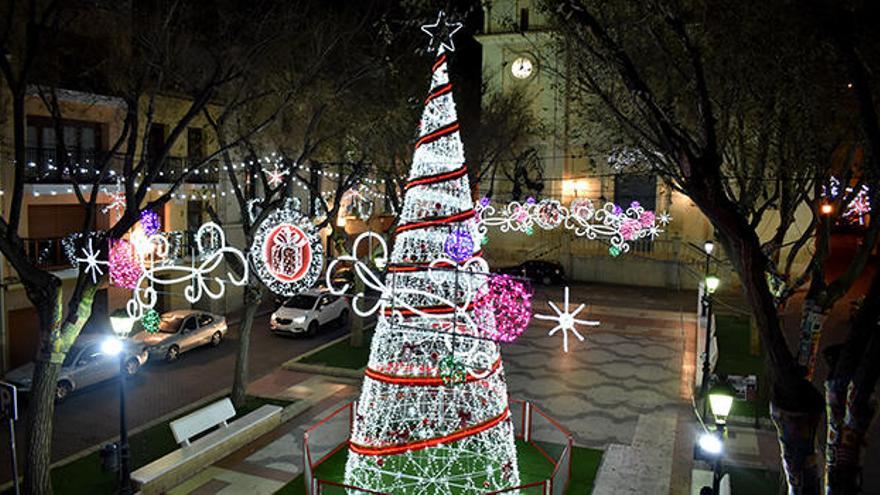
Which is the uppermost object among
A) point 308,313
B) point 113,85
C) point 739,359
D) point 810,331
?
point 113,85

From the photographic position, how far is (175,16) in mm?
13422

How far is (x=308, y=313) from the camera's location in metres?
25.4

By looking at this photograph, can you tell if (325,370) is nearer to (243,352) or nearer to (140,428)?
(243,352)

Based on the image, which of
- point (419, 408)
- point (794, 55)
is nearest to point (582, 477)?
point (419, 408)

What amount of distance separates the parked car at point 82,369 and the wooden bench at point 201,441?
13.6 feet

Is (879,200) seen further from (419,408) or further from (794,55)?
(419,408)

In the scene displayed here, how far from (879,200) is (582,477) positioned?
741 centimetres

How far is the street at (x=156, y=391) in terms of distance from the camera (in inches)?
616

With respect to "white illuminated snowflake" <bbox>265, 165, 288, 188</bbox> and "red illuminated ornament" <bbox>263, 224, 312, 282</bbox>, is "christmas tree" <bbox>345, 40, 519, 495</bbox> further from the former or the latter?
"white illuminated snowflake" <bbox>265, 165, 288, 188</bbox>

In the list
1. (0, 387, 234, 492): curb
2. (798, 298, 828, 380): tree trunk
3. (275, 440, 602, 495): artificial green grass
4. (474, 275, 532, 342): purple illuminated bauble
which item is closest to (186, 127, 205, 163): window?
(0, 387, 234, 492): curb

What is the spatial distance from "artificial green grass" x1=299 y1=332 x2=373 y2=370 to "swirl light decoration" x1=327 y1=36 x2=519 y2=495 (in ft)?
30.6

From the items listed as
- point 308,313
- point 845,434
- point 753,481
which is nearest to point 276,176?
point 308,313

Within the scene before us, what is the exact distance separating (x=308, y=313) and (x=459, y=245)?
15.2 m

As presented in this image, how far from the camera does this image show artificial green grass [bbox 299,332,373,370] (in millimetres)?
21062
